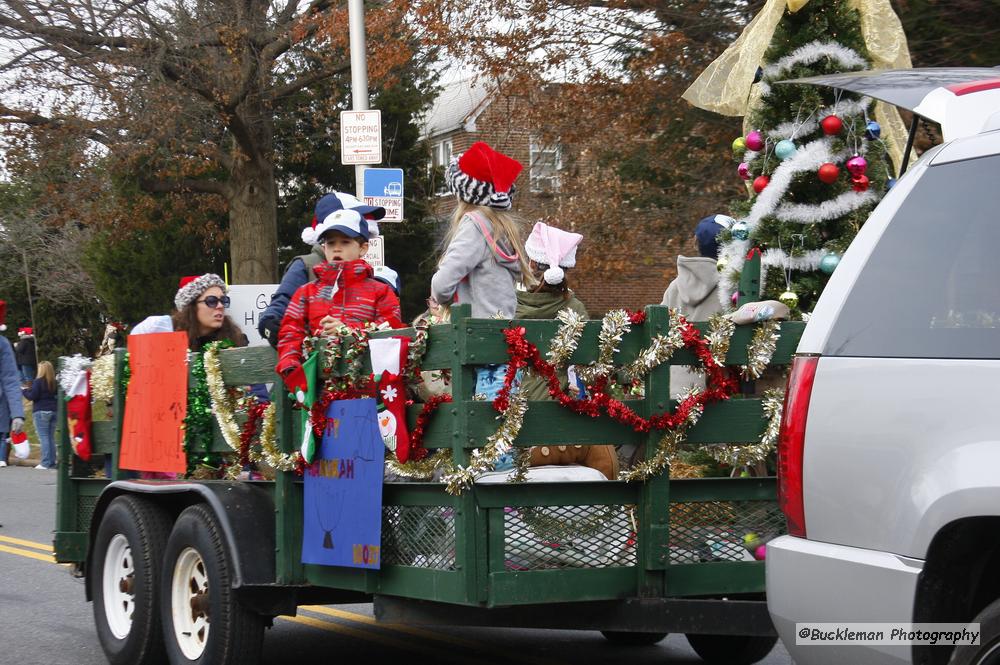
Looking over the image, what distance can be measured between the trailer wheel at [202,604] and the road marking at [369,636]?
1.44m

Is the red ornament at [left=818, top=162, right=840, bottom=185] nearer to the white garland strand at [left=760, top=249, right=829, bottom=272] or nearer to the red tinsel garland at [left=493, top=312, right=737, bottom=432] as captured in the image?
the white garland strand at [left=760, top=249, right=829, bottom=272]

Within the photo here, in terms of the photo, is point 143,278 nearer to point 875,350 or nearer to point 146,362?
point 146,362

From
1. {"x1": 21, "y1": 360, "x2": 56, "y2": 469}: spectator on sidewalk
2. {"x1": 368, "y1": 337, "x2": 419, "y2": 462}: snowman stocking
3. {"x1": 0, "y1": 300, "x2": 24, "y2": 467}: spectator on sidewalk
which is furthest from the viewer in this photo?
{"x1": 21, "y1": 360, "x2": 56, "y2": 469}: spectator on sidewalk

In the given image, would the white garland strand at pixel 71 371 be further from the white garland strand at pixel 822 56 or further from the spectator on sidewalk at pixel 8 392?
the spectator on sidewalk at pixel 8 392

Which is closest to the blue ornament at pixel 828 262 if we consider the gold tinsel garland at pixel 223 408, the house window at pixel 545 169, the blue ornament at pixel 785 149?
the blue ornament at pixel 785 149

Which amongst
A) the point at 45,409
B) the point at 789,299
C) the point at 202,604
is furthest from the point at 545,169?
the point at 202,604

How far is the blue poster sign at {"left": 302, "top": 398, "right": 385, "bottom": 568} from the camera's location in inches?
196

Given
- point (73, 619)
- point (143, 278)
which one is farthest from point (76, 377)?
point (143, 278)

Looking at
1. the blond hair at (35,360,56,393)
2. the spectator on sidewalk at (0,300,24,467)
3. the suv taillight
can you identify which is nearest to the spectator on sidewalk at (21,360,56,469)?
the blond hair at (35,360,56,393)

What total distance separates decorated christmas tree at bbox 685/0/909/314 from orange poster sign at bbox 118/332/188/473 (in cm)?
285

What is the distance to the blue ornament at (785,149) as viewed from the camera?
6.79 metres

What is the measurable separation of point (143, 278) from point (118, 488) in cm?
2694

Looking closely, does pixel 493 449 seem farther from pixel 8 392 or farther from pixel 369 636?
pixel 8 392

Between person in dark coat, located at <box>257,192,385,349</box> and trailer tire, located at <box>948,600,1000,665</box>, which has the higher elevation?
person in dark coat, located at <box>257,192,385,349</box>
